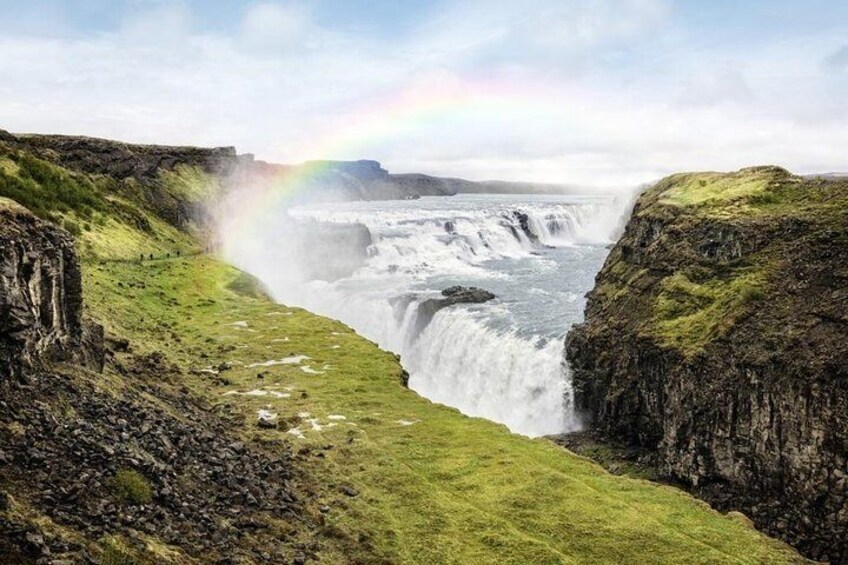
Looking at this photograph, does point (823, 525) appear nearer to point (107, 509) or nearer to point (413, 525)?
point (413, 525)

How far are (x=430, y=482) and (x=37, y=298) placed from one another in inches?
577

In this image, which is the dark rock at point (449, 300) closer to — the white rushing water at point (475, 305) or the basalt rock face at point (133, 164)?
the white rushing water at point (475, 305)

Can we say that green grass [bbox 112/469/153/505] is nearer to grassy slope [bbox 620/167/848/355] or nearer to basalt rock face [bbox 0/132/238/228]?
grassy slope [bbox 620/167/848/355]

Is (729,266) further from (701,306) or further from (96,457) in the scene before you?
(96,457)

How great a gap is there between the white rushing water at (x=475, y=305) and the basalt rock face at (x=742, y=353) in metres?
4.88

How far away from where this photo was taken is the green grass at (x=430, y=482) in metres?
19.3

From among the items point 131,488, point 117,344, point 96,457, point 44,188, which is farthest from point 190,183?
point 131,488

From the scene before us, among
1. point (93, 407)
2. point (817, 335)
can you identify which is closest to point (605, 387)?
point (817, 335)

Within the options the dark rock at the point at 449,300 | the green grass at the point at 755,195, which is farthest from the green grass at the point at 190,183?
the green grass at the point at 755,195

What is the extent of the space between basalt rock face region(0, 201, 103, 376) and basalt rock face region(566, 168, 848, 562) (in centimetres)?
3000

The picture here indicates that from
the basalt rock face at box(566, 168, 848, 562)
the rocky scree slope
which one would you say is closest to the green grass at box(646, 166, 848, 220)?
the basalt rock face at box(566, 168, 848, 562)

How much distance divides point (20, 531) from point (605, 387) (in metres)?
38.0

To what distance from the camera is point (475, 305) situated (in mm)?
65438

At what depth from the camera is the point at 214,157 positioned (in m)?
117
